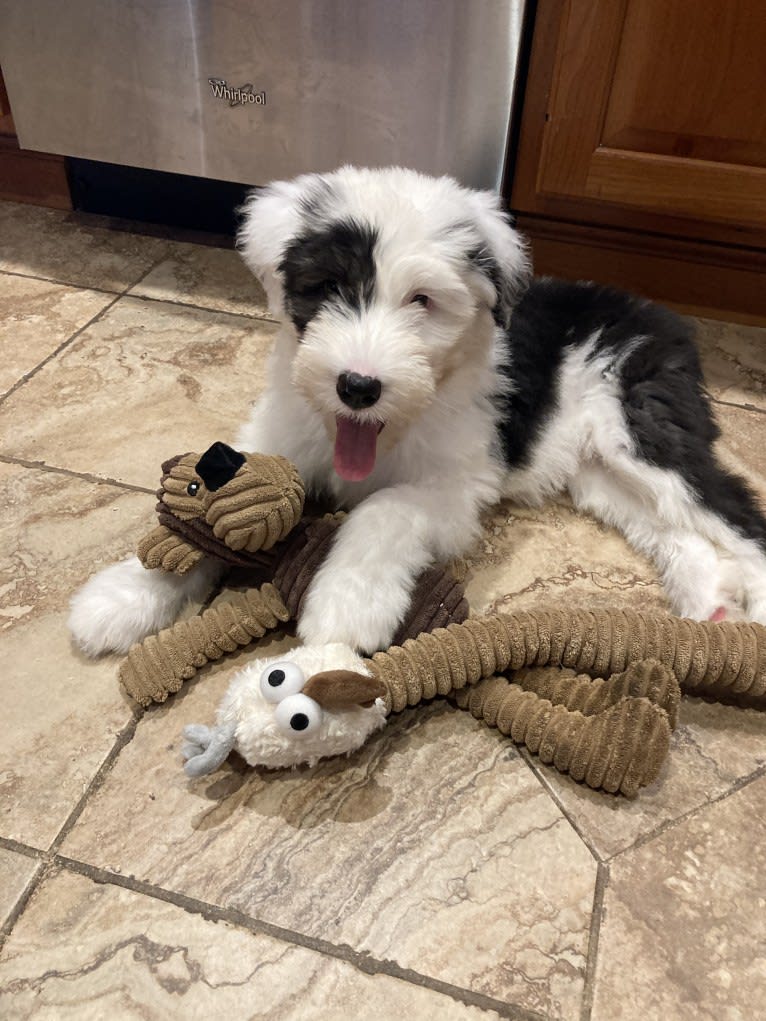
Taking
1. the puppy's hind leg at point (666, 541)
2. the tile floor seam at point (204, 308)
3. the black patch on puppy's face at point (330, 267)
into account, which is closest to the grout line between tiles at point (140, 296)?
the tile floor seam at point (204, 308)

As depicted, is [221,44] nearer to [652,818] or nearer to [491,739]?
[491,739]

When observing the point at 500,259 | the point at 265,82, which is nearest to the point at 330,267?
the point at 500,259

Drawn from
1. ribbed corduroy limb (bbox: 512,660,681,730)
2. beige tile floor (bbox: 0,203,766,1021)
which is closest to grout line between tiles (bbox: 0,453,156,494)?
beige tile floor (bbox: 0,203,766,1021)

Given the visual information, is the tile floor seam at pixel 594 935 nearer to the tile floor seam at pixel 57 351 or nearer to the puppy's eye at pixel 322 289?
the puppy's eye at pixel 322 289

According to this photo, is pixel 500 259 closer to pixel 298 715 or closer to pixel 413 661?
pixel 413 661

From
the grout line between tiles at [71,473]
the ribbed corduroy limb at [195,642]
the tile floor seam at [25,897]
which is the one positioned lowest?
the grout line between tiles at [71,473]

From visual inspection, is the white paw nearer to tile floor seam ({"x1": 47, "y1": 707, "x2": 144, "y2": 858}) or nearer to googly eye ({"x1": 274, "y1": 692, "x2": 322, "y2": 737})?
tile floor seam ({"x1": 47, "y1": 707, "x2": 144, "y2": 858})

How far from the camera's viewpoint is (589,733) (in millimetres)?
1271

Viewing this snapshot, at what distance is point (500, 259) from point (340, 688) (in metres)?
0.83

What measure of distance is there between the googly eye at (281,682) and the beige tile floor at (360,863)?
0.60ft

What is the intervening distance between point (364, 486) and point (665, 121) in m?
1.36

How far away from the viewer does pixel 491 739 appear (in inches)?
53.9

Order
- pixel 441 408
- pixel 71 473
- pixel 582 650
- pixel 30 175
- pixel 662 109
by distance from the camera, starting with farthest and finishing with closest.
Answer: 1. pixel 30 175
2. pixel 662 109
3. pixel 71 473
4. pixel 441 408
5. pixel 582 650

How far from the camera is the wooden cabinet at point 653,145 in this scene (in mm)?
2061
